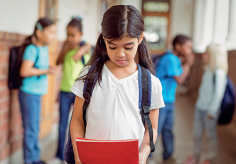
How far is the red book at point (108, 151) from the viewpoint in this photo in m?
1.10

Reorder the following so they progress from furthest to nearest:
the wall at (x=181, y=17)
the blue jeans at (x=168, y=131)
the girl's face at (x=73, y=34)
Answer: the wall at (x=181, y=17) < the blue jeans at (x=168, y=131) < the girl's face at (x=73, y=34)

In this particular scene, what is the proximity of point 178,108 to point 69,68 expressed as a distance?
4.55 meters

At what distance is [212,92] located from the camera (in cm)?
312

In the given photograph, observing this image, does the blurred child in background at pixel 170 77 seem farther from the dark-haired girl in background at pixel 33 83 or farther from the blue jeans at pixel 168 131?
the dark-haired girl in background at pixel 33 83

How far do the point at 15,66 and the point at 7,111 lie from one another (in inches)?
18.3

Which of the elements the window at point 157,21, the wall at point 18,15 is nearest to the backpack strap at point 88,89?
the wall at point 18,15

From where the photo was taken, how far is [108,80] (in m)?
1.32

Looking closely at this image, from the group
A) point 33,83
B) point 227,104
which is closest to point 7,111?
point 33,83

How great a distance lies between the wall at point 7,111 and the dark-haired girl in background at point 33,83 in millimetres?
154

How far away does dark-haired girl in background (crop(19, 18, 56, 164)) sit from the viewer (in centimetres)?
259

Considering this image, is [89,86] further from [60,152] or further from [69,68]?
[60,152]

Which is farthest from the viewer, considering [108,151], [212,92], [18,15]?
[212,92]

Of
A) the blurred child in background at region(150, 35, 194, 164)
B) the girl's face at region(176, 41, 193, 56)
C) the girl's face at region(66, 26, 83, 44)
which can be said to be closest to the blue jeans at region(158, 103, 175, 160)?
the blurred child in background at region(150, 35, 194, 164)

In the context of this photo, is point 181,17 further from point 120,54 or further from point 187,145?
point 120,54
